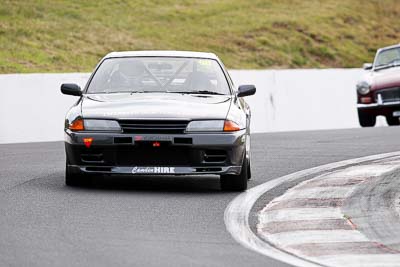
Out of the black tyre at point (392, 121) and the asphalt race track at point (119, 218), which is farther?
the black tyre at point (392, 121)

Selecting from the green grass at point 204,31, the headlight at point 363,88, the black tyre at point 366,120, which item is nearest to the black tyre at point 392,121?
the black tyre at point 366,120

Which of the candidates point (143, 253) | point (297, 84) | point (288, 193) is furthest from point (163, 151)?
point (297, 84)

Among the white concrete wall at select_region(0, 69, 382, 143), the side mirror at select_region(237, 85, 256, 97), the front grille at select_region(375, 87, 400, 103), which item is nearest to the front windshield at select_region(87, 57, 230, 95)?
the side mirror at select_region(237, 85, 256, 97)

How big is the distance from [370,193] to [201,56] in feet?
8.21

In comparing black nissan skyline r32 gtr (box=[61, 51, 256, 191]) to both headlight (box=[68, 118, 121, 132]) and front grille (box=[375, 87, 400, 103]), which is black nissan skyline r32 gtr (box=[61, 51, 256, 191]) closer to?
headlight (box=[68, 118, 121, 132])

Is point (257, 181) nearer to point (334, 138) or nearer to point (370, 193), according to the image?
point (370, 193)

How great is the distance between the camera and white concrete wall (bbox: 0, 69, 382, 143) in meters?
21.1

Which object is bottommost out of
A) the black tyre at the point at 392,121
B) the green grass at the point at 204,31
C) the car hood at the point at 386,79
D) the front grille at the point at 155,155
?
the green grass at the point at 204,31

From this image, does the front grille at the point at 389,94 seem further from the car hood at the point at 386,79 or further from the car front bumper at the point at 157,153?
the car front bumper at the point at 157,153

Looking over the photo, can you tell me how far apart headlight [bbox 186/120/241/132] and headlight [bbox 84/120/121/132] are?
24.9 inches

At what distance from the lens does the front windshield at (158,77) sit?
41.0 feet

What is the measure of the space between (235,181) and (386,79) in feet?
44.9

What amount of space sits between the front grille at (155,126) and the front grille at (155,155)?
5.6 inches

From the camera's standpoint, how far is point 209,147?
11.5 m
